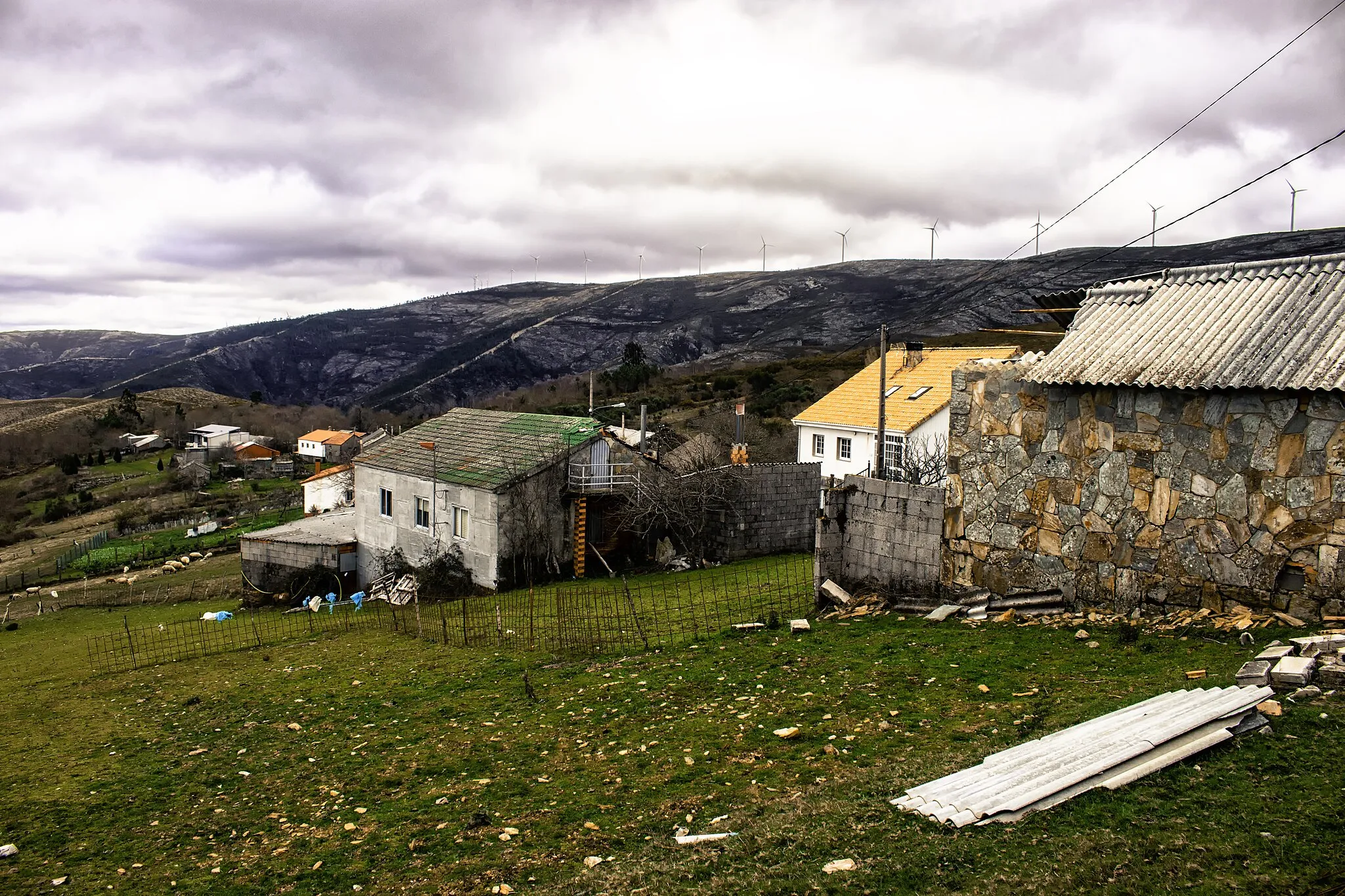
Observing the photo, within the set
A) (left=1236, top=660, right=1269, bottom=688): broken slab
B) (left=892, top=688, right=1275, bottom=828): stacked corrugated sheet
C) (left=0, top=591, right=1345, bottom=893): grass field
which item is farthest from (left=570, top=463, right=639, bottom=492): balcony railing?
(left=1236, top=660, right=1269, bottom=688): broken slab

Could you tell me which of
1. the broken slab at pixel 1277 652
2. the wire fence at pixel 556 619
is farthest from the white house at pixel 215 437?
the broken slab at pixel 1277 652

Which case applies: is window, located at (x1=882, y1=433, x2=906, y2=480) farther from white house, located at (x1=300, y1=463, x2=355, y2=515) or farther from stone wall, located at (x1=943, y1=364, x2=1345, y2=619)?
white house, located at (x1=300, y1=463, x2=355, y2=515)

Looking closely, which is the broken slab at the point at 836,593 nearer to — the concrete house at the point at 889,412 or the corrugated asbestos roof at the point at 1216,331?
the corrugated asbestos roof at the point at 1216,331

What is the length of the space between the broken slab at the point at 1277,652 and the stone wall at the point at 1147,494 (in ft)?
6.71

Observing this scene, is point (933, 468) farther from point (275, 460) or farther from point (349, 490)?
point (275, 460)


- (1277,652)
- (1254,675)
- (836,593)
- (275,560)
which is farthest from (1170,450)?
(275,560)

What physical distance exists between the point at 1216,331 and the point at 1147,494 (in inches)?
102

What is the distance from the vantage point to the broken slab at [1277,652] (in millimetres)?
9195

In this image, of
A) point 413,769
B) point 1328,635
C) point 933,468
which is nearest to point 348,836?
point 413,769

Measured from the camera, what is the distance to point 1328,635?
9984 millimetres

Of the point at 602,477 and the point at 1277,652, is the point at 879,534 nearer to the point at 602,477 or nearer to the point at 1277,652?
the point at 1277,652

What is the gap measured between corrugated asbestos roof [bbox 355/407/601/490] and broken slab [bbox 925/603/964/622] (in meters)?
17.7

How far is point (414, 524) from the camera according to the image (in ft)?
107

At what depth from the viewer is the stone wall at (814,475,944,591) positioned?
1534 cm
